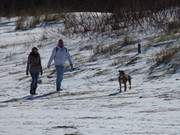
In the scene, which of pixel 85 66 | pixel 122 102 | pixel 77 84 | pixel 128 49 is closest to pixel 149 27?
pixel 128 49

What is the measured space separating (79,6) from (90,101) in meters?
17.8

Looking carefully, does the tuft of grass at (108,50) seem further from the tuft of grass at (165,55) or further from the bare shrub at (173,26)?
the tuft of grass at (165,55)

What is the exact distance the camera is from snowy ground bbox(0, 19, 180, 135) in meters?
11.2

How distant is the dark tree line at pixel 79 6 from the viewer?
26.8m

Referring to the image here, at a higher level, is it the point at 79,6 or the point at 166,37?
the point at 79,6

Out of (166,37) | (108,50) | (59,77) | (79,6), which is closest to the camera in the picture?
(59,77)

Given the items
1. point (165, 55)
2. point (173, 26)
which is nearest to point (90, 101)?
point (165, 55)

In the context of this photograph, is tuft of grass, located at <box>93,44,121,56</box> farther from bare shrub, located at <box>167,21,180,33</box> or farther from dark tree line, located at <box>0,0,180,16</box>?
dark tree line, located at <box>0,0,180,16</box>

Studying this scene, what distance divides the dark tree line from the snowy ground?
9.47 feet

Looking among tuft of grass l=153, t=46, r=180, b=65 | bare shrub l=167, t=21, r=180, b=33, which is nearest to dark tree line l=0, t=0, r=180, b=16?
bare shrub l=167, t=21, r=180, b=33

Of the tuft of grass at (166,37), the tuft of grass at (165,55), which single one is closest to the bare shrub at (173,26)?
the tuft of grass at (166,37)

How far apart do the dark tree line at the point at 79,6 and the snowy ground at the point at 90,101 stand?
9.47 ft

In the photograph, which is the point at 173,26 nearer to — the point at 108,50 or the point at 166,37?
the point at 166,37

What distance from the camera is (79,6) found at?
32156mm
